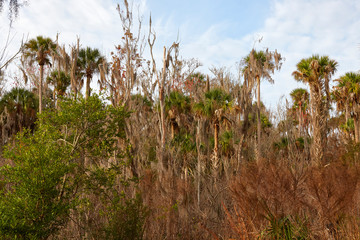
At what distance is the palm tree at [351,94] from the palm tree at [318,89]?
16.5 ft

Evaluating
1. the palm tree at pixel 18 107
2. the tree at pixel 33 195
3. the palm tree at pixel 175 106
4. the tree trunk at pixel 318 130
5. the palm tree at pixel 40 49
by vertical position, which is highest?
the palm tree at pixel 40 49

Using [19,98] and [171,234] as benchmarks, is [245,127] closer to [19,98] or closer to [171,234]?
[171,234]

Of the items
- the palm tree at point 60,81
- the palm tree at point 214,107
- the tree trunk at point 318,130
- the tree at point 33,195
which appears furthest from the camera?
the palm tree at point 60,81

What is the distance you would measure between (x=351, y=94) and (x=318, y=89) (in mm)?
7062

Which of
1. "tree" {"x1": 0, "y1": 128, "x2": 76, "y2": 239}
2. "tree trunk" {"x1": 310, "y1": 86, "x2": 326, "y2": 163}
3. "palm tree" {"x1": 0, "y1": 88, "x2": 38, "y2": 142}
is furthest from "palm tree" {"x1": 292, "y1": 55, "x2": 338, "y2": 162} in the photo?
"palm tree" {"x1": 0, "y1": 88, "x2": 38, "y2": 142}

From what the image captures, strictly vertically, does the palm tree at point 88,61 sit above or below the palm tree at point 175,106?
above

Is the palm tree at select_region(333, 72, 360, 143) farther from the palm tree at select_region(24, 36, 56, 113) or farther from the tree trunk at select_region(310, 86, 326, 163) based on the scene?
the palm tree at select_region(24, 36, 56, 113)

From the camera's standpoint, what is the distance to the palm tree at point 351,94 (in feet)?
90.6

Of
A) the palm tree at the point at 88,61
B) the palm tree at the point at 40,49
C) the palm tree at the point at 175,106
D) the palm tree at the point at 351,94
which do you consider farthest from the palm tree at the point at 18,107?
the palm tree at the point at 351,94

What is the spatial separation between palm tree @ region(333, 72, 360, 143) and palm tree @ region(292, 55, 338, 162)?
16.5ft

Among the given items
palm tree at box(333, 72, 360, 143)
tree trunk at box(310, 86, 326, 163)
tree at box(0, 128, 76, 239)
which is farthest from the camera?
palm tree at box(333, 72, 360, 143)

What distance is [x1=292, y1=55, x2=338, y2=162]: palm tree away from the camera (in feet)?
71.7

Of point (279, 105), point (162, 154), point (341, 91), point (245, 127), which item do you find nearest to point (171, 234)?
point (162, 154)

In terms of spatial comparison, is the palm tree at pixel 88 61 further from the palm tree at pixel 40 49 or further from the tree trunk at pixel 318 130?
the tree trunk at pixel 318 130
